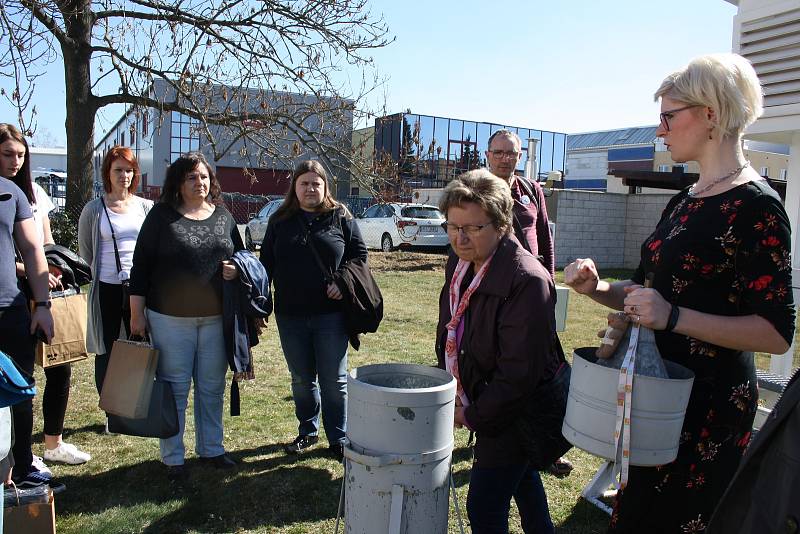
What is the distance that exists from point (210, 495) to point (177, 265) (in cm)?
140

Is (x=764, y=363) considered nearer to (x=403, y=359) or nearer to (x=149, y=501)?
(x=403, y=359)

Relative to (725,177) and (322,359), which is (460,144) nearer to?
(322,359)

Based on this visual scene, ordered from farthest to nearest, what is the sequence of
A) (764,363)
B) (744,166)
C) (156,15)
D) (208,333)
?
(156,15)
(764,363)
(208,333)
(744,166)

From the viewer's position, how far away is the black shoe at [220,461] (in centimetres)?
409

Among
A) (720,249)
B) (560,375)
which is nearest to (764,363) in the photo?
(560,375)

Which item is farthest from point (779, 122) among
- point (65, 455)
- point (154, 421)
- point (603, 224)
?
point (603, 224)

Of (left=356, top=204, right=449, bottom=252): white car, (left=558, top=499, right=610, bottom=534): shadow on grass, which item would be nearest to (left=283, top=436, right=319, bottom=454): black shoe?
(left=558, top=499, right=610, bottom=534): shadow on grass

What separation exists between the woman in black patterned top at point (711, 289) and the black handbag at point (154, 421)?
2766 mm

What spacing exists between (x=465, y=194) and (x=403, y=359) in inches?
186

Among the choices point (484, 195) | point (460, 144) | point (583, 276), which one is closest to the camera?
point (583, 276)

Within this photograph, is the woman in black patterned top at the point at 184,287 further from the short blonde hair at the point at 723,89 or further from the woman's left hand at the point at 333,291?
the short blonde hair at the point at 723,89

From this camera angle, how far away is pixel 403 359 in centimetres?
698

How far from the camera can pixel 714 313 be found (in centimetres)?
181

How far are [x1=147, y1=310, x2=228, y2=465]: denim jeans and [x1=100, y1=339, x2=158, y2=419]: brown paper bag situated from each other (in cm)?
17
